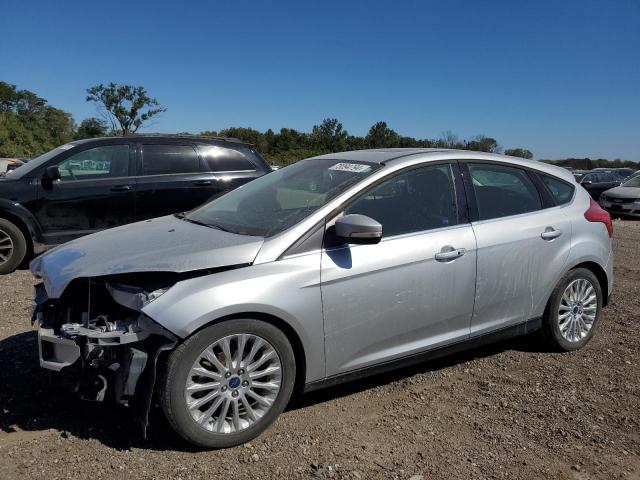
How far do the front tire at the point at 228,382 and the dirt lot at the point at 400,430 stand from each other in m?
0.14

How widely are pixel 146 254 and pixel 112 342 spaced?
20.6 inches

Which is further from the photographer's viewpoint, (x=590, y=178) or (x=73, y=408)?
(x=590, y=178)

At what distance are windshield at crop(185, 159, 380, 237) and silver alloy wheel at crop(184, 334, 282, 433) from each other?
2.27 ft

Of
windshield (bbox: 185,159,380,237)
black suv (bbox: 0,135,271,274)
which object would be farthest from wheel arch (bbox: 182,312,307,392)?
black suv (bbox: 0,135,271,274)

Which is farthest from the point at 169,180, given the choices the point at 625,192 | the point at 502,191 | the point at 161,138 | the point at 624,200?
the point at 625,192

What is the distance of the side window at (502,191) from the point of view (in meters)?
3.94

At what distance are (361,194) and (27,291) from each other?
434 cm

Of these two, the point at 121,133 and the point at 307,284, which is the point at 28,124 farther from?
the point at 307,284

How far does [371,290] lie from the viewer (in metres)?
3.25

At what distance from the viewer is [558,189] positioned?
174 inches

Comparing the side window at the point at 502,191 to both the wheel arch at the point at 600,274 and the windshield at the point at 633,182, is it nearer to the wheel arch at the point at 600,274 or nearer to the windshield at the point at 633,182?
the wheel arch at the point at 600,274

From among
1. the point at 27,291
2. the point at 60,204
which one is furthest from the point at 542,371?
the point at 60,204

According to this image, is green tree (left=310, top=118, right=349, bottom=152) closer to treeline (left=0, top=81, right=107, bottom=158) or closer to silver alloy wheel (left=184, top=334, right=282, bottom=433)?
treeline (left=0, top=81, right=107, bottom=158)

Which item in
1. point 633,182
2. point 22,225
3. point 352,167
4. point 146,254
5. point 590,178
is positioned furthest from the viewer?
point 590,178
